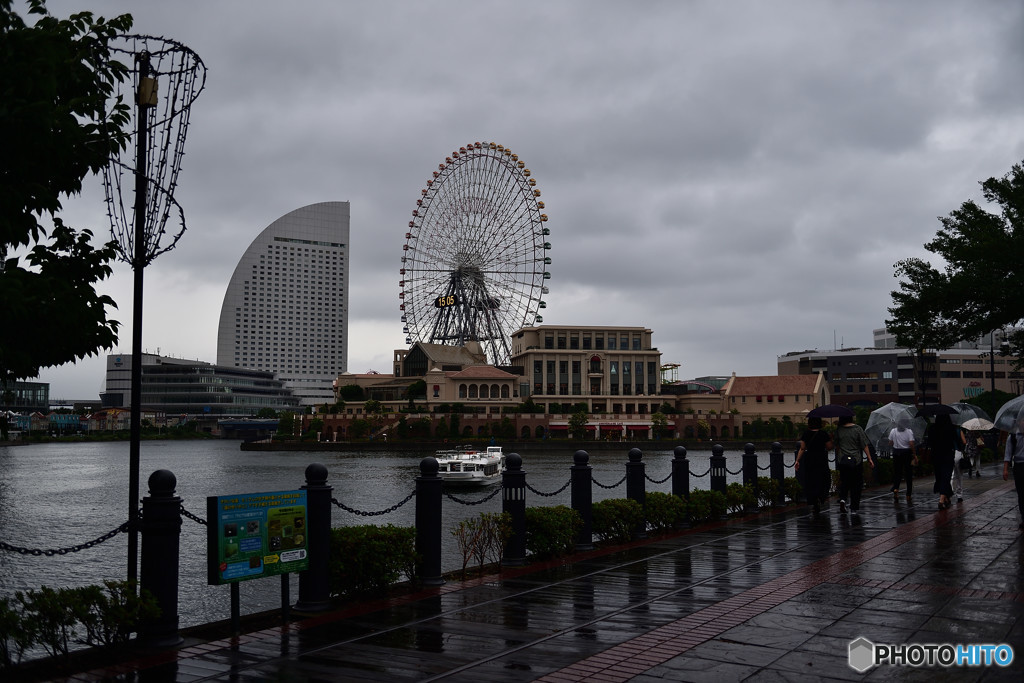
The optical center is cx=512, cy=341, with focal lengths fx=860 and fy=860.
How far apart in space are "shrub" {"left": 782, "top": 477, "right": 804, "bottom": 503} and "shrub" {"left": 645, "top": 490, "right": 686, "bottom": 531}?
6307mm

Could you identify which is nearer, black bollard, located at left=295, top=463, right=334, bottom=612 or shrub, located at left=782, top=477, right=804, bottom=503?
black bollard, located at left=295, top=463, right=334, bottom=612

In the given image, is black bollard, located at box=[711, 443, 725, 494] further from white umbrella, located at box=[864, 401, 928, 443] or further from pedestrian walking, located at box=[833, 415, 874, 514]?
white umbrella, located at box=[864, 401, 928, 443]

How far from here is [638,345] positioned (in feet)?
541

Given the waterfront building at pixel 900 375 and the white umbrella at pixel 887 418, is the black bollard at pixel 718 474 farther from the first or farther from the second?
the waterfront building at pixel 900 375

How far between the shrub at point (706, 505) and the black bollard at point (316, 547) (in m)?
10.5

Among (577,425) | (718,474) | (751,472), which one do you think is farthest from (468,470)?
(577,425)

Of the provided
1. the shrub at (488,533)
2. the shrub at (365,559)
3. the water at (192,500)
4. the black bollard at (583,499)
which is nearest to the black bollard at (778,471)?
the water at (192,500)

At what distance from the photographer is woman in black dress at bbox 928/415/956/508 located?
20750mm

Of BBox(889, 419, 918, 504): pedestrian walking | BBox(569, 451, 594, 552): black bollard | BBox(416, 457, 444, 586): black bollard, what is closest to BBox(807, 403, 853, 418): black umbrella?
BBox(889, 419, 918, 504): pedestrian walking

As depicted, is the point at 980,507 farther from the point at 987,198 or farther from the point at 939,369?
the point at 939,369

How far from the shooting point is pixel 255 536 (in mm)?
9789

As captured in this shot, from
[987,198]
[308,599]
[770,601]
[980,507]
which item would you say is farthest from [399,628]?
[987,198]

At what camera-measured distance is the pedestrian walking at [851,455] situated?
20438 mm

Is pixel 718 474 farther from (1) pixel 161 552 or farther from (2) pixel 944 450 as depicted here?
(1) pixel 161 552
